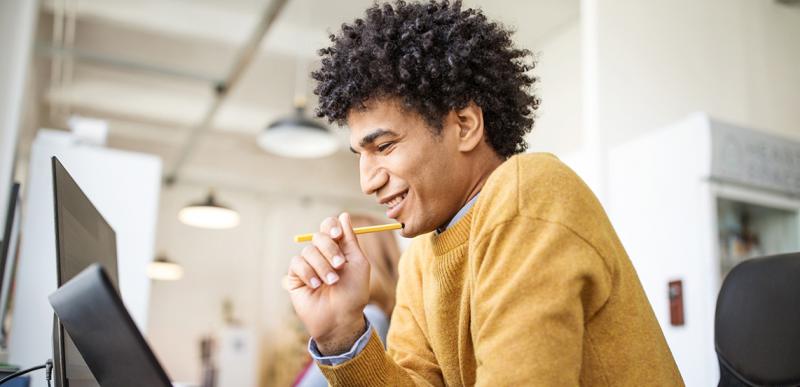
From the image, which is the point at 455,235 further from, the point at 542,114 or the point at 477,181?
the point at 542,114

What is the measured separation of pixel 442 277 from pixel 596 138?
106 inches

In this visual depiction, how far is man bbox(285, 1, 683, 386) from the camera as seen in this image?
814 mm

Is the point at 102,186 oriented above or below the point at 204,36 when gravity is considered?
below

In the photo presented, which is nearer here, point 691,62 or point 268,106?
point 691,62

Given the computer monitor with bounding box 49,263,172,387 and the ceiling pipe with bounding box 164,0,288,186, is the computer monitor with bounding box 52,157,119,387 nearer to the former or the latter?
the computer monitor with bounding box 49,263,172,387

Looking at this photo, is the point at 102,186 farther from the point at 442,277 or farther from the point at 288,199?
the point at 288,199

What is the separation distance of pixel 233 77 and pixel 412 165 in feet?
16.8

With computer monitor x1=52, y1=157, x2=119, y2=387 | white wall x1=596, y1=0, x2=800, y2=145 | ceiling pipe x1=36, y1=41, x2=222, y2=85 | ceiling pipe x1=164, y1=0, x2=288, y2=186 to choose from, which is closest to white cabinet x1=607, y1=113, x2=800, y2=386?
white wall x1=596, y1=0, x2=800, y2=145

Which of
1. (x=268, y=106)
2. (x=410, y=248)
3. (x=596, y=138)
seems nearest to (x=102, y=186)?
(x=410, y=248)

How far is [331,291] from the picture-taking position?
39.1 inches

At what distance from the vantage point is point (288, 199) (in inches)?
382

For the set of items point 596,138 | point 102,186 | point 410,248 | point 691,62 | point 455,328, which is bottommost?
point 455,328

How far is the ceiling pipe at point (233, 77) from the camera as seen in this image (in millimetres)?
5012

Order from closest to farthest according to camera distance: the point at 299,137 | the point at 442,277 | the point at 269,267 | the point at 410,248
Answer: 1. the point at 442,277
2. the point at 410,248
3. the point at 299,137
4. the point at 269,267
